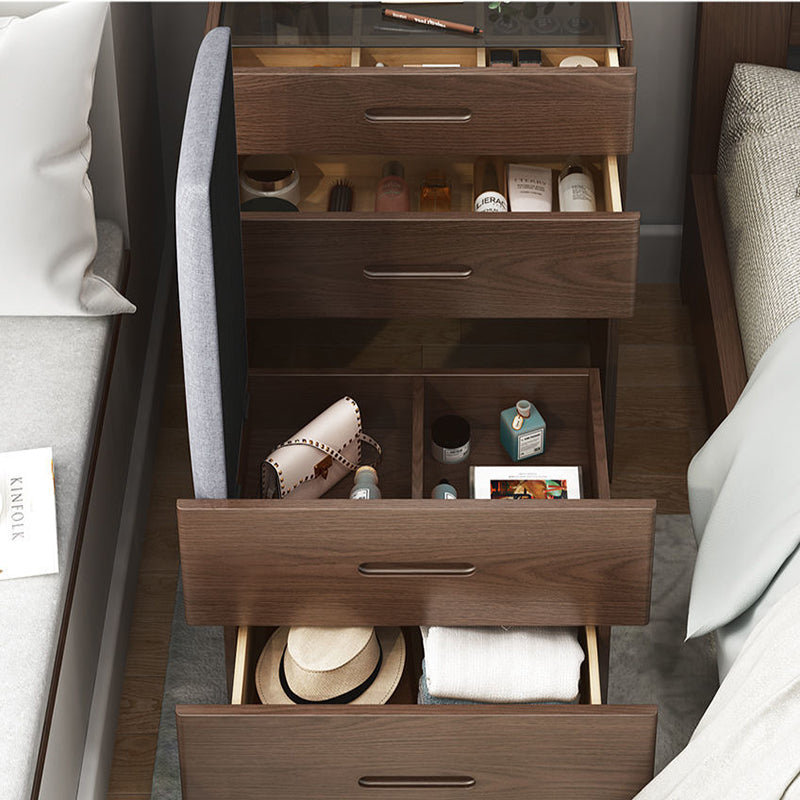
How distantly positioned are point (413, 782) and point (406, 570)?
0.76 feet

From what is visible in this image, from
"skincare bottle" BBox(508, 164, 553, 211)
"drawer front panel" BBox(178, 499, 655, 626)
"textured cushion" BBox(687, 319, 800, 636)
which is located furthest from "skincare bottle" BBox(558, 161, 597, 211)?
"drawer front panel" BBox(178, 499, 655, 626)

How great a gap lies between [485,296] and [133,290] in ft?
1.97

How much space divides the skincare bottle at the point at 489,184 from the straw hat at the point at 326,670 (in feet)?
2.10

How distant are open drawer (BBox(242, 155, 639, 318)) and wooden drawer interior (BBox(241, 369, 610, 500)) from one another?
0.10m

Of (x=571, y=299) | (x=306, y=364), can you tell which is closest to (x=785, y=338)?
(x=571, y=299)

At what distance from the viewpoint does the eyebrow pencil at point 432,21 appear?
5.83ft

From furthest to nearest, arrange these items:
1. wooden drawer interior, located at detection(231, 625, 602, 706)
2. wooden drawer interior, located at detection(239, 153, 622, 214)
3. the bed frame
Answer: the bed frame, wooden drawer interior, located at detection(239, 153, 622, 214), wooden drawer interior, located at detection(231, 625, 602, 706)

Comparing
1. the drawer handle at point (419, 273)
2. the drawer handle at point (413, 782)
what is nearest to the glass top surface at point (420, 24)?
the drawer handle at point (419, 273)

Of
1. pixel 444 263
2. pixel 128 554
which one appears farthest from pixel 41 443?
pixel 444 263

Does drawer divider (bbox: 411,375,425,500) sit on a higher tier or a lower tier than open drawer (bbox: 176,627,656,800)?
higher

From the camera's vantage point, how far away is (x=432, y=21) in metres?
1.79

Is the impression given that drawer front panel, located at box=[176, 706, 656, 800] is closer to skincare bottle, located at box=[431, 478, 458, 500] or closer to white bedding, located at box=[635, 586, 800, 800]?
white bedding, located at box=[635, 586, 800, 800]

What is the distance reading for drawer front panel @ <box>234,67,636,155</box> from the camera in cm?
168

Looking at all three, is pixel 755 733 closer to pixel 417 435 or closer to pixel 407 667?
pixel 407 667
